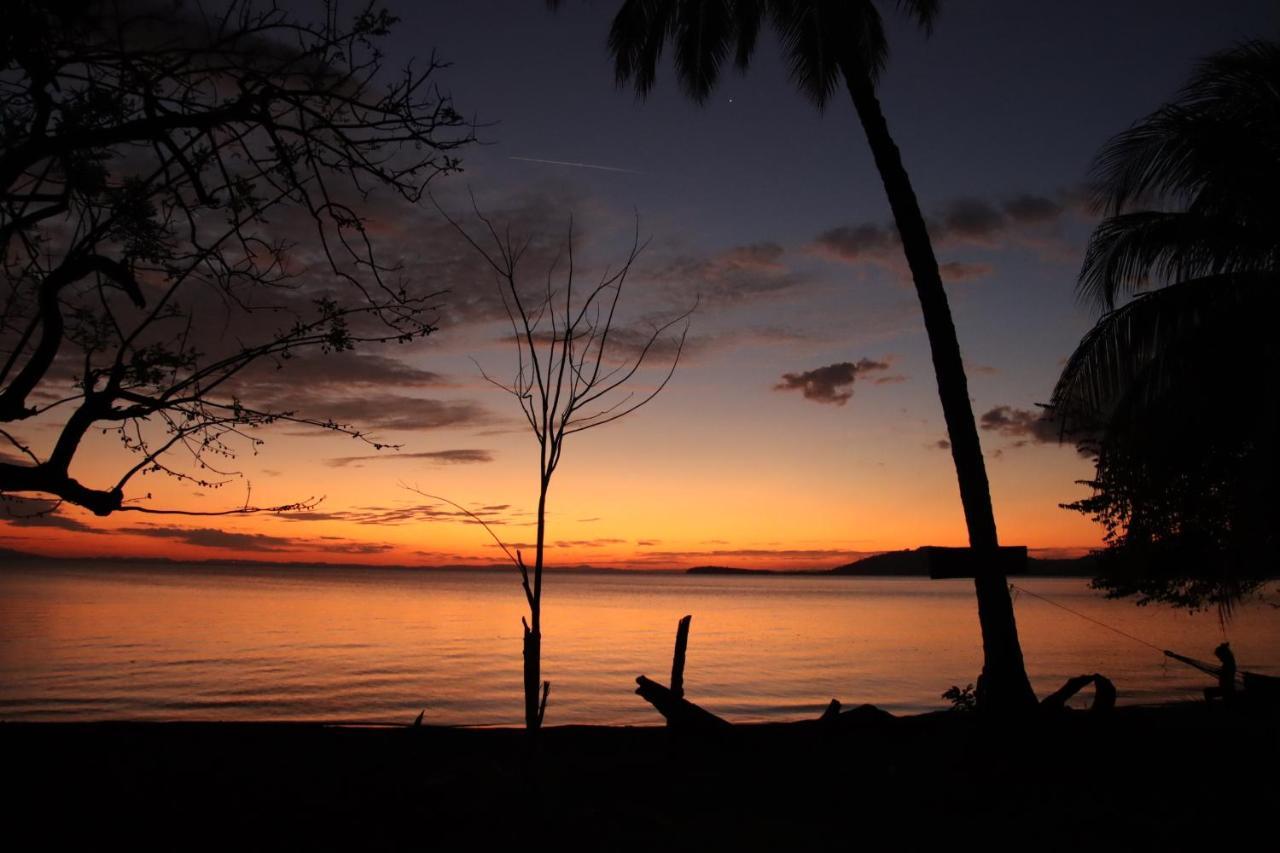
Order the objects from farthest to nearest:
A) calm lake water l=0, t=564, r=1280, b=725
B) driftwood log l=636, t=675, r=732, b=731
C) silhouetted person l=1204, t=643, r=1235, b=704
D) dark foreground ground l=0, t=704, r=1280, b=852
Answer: calm lake water l=0, t=564, r=1280, b=725
silhouetted person l=1204, t=643, r=1235, b=704
driftwood log l=636, t=675, r=732, b=731
dark foreground ground l=0, t=704, r=1280, b=852

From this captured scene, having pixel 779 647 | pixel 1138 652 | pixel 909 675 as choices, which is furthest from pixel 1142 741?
pixel 1138 652

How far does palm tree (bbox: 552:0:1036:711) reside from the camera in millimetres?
9812

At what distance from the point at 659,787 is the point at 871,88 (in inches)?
343

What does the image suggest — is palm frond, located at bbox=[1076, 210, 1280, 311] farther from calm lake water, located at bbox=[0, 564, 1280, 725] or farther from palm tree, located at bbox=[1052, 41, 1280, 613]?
calm lake water, located at bbox=[0, 564, 1280, 725]

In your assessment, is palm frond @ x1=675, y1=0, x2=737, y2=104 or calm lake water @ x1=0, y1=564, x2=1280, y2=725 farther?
calm lake water @ x1=0, y1=564, x2=1280, y2=725

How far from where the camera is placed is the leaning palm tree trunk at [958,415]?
9.66m

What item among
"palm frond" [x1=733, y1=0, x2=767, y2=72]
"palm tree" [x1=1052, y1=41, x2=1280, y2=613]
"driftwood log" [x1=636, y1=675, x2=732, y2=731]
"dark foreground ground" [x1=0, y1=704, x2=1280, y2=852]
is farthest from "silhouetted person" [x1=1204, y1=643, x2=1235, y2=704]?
"palm frond" [x1=733, y1=0, x2=767, y2=72]

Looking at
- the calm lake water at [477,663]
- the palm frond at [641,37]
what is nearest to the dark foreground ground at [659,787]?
the palm frond at [641,37]

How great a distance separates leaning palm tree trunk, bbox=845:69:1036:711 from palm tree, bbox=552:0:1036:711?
12 mm

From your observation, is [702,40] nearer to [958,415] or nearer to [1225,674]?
[958,415]

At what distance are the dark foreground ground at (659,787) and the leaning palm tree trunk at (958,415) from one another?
0.53 m

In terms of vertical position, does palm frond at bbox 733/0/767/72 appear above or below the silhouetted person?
above

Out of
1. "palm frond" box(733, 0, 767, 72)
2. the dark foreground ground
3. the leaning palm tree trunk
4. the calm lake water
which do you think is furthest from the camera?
the calm lake water

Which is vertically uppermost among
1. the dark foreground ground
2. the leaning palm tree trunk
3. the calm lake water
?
the leaning palm tree trunk
